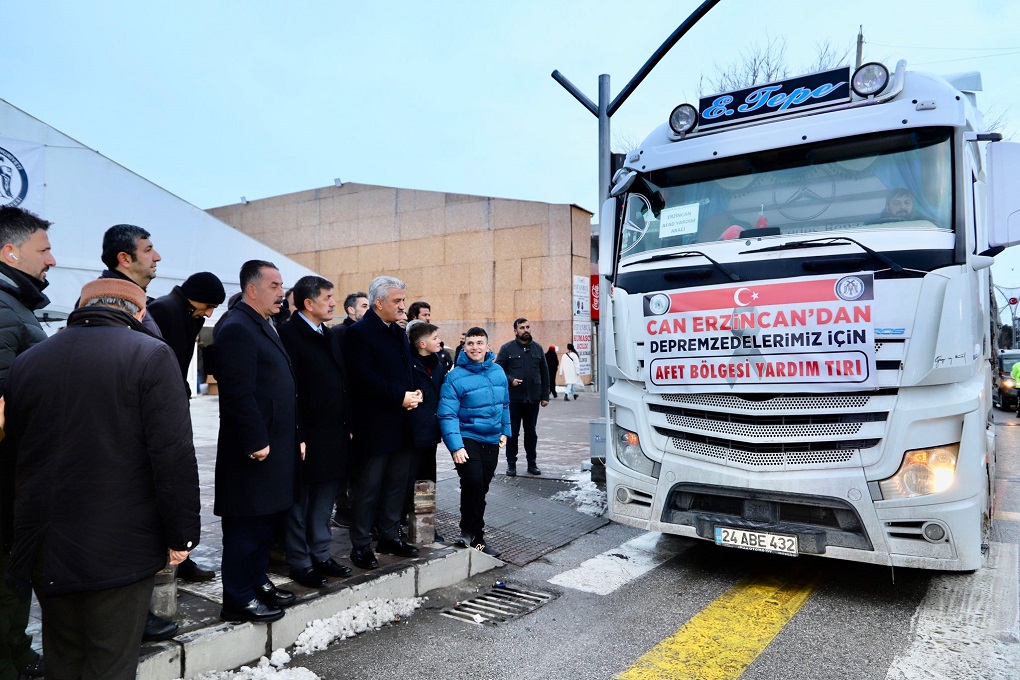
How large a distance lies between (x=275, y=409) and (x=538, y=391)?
5.46 meters

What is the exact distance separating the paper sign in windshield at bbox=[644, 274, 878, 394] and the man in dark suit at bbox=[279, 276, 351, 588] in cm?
218

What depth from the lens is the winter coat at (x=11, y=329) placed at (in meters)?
2.87

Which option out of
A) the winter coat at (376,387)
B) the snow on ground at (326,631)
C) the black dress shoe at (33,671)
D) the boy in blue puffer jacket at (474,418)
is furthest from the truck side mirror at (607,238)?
the black dress shoe at (33,671)

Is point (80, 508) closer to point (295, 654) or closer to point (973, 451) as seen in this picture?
point (295, 654)

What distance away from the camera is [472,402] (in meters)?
5.31

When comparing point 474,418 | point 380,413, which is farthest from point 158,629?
point 474,418

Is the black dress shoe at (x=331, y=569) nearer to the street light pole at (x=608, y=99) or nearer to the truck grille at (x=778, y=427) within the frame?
the truck grille at (x=778, y=427)

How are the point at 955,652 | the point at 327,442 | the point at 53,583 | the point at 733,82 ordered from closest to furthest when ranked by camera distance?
1. the point at 53,583
2. the point at 955,652
3. the point at 327,442
4. the point at 733,82

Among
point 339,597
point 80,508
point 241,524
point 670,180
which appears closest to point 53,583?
point 80,508

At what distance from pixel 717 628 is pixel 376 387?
262 cm

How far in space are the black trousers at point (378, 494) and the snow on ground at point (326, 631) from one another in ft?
1.81

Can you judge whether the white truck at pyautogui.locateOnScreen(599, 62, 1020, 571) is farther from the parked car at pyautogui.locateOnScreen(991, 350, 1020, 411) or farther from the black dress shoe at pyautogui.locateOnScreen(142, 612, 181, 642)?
the parked car at pyautogui.locateOnScreen(991, 350, 1020, 411)

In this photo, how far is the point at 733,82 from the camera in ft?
61.9

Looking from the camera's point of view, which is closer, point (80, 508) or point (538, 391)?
point (80, 508)
